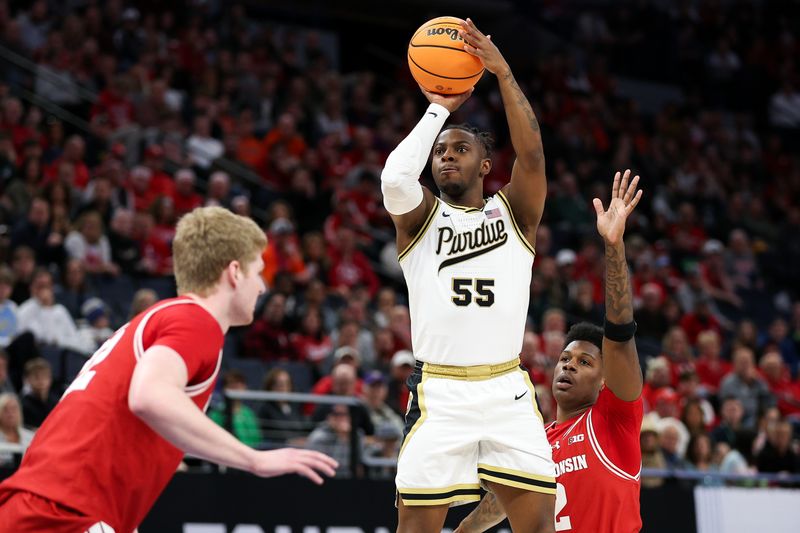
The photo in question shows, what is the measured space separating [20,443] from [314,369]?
11.7 feet

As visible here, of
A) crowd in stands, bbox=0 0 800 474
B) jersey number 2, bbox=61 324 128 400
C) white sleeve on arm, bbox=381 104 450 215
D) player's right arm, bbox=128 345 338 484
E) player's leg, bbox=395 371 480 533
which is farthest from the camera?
crowd in stands, bbox=0 0 800 474

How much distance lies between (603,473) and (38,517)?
9.74 feet

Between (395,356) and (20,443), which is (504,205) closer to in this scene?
(20,443)

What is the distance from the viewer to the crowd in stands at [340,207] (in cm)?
1099

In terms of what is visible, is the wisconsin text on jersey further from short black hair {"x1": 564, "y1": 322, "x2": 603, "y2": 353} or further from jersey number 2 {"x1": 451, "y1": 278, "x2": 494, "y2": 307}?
jersey number 2 {"x1": 451, "y1": 278, "x2": 494, "y2": 307}

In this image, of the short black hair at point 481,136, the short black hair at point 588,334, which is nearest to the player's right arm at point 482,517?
the short black hair at point 588,334

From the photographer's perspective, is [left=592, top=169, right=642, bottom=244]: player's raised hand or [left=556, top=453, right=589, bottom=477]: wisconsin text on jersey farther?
[left=556, top=453, right=589, bottom=477]: wisconsin text on jersey

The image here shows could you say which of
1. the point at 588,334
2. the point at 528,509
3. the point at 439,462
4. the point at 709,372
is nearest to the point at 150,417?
the point at 439,462

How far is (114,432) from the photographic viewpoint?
11.8 feet

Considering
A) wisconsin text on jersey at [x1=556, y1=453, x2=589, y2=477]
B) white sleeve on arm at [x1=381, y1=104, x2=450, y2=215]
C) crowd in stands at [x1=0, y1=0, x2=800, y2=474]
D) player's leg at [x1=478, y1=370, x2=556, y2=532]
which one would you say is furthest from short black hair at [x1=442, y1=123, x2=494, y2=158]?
crowd in stands at [x1=0, y1=0, x2=800, y2=474]

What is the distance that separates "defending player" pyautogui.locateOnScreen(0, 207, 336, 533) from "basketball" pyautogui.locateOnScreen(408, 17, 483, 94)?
1997 mm

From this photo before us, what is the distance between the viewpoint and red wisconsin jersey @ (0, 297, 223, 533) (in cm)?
357

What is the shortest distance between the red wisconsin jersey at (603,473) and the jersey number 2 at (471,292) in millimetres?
860

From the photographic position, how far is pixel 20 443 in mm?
8781
